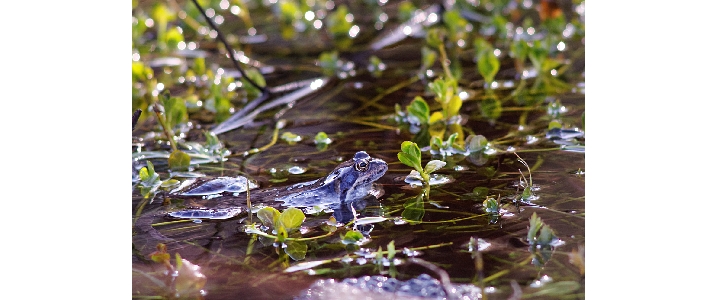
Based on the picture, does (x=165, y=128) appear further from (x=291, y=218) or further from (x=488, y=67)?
(x=488, y=67)

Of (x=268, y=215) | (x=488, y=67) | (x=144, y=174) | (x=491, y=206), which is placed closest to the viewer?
(x=268, y=215)

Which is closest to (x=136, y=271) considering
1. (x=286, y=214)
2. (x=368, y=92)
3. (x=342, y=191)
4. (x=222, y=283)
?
(x=222, y=283)

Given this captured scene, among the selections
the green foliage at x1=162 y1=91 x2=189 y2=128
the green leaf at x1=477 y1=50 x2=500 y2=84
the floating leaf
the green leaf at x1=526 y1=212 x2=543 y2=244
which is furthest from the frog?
the green leaf at x1=477 y1=50 x2=500 y2=84

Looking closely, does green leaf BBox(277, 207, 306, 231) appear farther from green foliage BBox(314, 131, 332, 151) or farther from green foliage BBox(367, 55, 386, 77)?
green foliage BBox(367, 55, 386, 77)

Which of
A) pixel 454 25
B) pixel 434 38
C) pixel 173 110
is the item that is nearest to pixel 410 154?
pixel 173 110

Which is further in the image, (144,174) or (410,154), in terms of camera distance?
(144,174)

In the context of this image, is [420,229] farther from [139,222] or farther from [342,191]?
[139,222]
